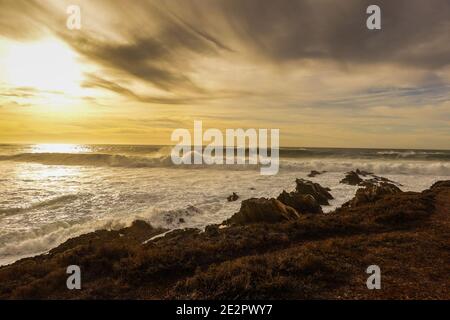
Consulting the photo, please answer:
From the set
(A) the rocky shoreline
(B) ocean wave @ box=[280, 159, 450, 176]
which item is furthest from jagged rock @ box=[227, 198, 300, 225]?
(B) ocean wave @ box=[280, 159, 450, 176]

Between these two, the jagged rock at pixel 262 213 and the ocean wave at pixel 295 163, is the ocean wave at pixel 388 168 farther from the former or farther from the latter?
the jagged rock at pixel 262 213

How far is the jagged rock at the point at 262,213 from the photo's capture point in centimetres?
1581

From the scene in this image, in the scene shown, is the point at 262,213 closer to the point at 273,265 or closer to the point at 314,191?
the point at 273,265

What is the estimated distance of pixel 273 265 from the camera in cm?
820

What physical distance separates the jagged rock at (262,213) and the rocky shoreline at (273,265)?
241 cm

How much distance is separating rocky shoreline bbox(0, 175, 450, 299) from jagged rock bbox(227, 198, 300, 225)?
2412 millimetres

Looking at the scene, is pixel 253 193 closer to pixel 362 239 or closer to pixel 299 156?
pixel 362 239

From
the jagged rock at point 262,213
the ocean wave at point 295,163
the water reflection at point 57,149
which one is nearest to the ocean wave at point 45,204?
the jagged rock at point 262,213

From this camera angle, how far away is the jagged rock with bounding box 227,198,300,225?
15812mm

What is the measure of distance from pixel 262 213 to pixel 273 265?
7.92m

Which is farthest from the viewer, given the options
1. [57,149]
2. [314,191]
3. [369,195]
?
[57,149]

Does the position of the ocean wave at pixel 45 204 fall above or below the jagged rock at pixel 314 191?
below

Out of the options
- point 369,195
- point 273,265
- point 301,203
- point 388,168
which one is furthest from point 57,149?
point 273,265

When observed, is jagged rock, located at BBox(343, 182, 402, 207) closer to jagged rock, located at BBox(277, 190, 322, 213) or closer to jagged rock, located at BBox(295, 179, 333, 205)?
jagged rock, located at BBox(277, 190, 322, 213)
